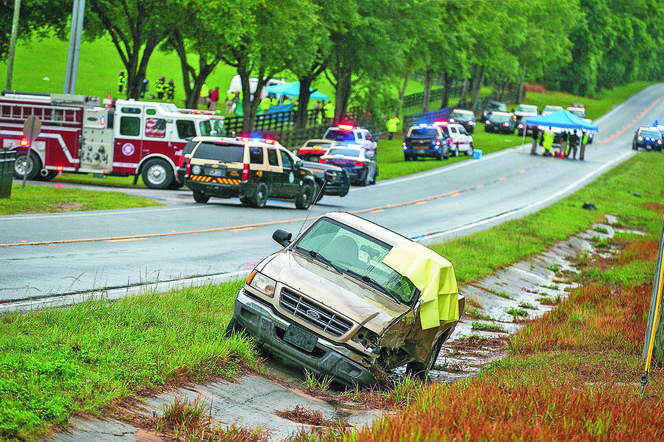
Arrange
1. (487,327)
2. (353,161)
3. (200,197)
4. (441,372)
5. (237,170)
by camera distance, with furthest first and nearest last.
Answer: (353,161)
(200,197)
(237,170)
(487,327)
(441,372)

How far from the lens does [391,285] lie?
31.1 ft

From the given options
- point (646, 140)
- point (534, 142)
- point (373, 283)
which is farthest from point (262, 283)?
point (646, 140)

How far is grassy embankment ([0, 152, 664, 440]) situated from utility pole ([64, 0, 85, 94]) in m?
19.9

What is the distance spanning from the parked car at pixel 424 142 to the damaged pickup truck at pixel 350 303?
4134cm

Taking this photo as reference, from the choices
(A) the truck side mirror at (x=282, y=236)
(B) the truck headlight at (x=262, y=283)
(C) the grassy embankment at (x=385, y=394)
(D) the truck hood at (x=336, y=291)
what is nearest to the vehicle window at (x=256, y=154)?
(C) the grassy embankment at (x=385, y=394)

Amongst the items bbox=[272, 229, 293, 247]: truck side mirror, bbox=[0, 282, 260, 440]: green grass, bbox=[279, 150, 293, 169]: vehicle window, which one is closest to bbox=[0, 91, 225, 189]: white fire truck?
bbox=[279, 150, 293, 169]: vehicle window

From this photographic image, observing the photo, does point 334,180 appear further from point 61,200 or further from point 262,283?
point 262,283

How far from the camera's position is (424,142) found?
51.2 meters

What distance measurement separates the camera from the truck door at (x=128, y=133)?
2997 cm

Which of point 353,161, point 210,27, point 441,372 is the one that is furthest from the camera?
point 353,161

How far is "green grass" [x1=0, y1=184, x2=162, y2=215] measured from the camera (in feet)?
69.1

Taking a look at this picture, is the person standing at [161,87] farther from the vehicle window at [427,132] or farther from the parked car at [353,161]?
the parked car at [353,161]

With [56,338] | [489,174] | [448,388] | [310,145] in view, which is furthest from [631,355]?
[489,174]

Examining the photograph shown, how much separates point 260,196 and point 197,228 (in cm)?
648
